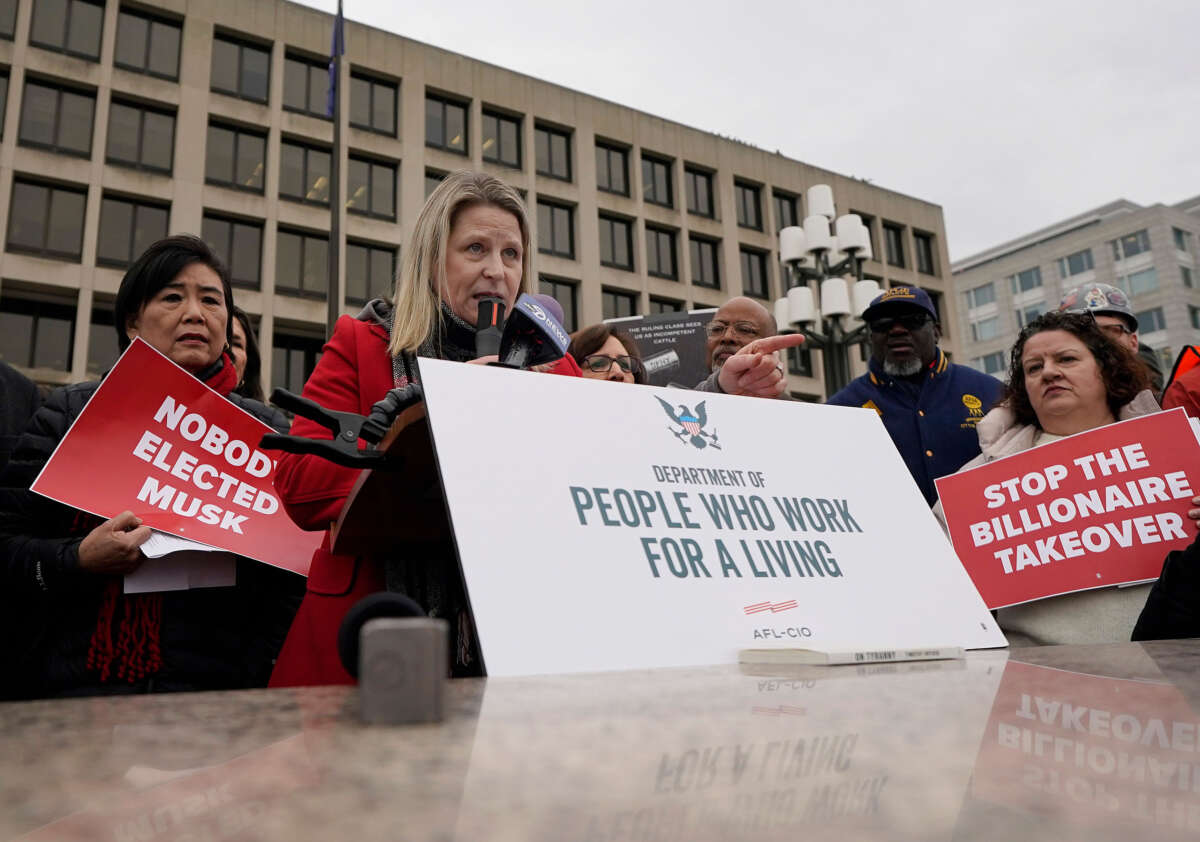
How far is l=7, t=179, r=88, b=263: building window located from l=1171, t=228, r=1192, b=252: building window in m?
50.2


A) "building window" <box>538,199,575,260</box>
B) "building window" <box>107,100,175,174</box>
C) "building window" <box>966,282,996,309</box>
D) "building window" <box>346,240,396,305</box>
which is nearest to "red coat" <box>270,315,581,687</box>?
"building window" <box>346,240,396,305</box>

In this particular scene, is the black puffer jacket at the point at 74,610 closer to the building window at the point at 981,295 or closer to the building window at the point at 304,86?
the building window at the point at 304,86

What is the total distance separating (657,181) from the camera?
25250 mm

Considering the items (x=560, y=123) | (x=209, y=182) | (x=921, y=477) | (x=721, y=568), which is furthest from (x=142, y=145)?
(x=721, y=568)

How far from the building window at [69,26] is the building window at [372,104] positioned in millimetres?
5176

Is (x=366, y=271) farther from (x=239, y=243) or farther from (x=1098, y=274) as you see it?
(x=1098, y=274)

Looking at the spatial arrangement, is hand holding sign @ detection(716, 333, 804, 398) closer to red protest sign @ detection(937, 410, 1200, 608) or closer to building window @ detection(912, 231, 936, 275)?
red protest sign @ detection(937, 410, 1200, 608)

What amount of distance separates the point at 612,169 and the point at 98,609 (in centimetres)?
2403

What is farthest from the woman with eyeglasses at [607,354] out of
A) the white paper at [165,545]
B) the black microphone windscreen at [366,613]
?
the black microphone windscreen at [366,613]

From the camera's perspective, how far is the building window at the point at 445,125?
21922mm

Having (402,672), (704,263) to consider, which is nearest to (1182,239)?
(704,263)

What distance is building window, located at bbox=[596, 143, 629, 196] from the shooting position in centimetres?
2433

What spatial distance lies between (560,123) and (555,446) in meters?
23.7

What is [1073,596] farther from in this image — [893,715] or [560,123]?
[560,123]
